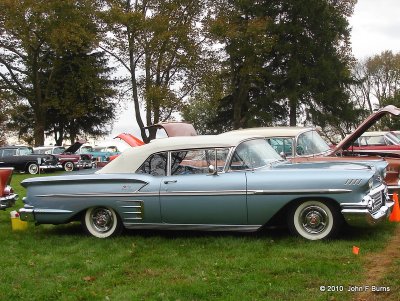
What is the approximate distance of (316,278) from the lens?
209 inches

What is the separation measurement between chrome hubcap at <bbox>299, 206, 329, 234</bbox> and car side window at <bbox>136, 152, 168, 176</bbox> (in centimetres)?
206

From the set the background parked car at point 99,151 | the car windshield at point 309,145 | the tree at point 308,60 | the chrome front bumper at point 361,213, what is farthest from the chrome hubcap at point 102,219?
the tree at point 308,60

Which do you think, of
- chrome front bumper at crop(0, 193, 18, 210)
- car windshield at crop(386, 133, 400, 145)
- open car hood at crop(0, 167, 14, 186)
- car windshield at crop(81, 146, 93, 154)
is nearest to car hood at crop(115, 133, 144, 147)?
open car hood at crop(0, 167, 14, 186)

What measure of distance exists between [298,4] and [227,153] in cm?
2987

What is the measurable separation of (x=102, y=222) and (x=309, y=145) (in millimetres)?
4742

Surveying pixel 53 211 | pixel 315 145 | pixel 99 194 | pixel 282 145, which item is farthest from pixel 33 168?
pixel 99 194

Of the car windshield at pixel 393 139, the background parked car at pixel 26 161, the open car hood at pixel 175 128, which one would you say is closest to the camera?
the open car hood at pixel 175 128

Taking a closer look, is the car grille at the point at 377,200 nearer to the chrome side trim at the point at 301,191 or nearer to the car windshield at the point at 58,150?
the chrome side trim at the point at 301,191

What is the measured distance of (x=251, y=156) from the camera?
7.52 meters

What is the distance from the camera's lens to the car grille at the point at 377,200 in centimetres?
689

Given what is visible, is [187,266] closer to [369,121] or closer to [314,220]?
[314,220]

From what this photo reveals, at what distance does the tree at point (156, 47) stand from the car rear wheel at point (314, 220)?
25924mm

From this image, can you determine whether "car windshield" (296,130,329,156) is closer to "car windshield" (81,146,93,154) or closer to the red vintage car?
the red vintage car

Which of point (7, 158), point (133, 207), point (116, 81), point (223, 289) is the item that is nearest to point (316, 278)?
point (223, 289)
